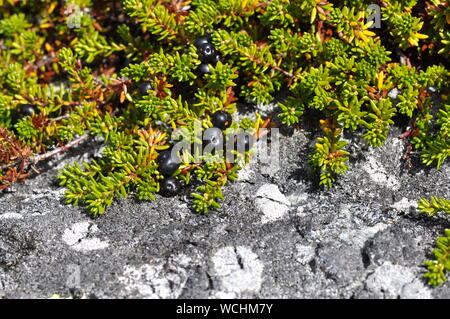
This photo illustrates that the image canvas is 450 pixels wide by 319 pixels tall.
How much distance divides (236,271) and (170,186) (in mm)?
918

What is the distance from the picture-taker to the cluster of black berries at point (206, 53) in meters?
4.06

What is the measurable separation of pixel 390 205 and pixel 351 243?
52 cm

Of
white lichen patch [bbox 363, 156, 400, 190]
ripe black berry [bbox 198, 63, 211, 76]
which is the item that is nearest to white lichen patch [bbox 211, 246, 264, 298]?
white lichen patch [bbox 363, 156, 400, 190]

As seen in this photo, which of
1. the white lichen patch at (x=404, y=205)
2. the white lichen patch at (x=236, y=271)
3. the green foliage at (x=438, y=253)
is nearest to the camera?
the green foliage at (x=438, y=253)

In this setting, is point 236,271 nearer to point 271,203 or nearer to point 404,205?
point 271,203

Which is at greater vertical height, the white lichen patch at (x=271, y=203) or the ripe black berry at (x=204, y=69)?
the ripe black berry at (x=204, y=69)

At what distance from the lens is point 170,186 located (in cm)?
389

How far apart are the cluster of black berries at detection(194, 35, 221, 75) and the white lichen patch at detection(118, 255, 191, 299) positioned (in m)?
1.58

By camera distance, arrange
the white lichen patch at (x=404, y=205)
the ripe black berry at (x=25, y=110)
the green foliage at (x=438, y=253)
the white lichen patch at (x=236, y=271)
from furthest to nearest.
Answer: the ripe black berry at (x=25, y=110), the white lichen patch at (x=404, y=205), the white lichen patch at (x=236, y=271), the green foliage at (x=438, y=253)

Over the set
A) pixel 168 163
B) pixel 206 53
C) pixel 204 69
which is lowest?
pixel 168 163

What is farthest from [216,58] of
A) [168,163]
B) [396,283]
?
[396,283]

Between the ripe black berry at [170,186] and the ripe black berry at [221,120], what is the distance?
0.56 meters

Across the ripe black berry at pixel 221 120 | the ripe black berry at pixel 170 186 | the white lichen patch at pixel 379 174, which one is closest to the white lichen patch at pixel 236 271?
the ripe black berry at pixel 170 186

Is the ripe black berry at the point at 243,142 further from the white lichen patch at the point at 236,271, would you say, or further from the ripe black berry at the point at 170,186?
the white lichen patch at the point at 236,271
